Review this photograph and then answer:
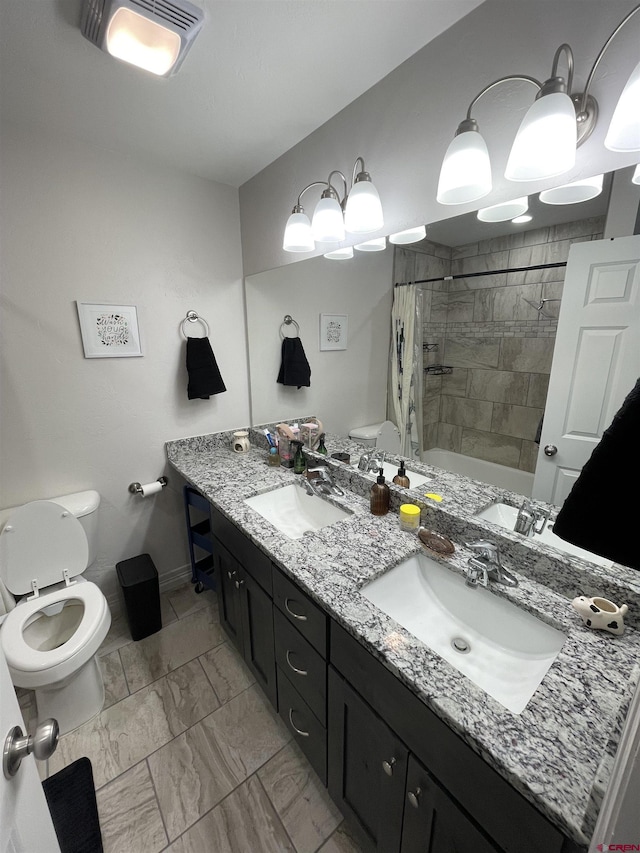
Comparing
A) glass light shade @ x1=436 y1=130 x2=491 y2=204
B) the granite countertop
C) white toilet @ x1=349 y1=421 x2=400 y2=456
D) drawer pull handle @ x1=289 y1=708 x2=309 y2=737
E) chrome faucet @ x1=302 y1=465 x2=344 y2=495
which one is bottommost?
drawer pull handle @ x1=289 y1=708 x2=309 y2=737

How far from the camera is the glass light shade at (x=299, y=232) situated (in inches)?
55.7

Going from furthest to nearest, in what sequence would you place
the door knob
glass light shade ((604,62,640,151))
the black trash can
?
the black trash can → glass light shade ((604,62,640,151)) → the door knob

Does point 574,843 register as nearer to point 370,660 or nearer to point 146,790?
point 370,660

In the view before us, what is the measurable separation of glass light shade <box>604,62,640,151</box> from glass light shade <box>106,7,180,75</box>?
1.12 m

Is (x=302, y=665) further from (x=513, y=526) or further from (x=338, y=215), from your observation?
(x=338, y=215)

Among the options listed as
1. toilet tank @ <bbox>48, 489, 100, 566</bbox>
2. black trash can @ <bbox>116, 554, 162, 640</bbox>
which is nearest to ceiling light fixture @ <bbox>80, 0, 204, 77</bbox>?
toilet tank @ <bbox>48, 489, 100, 566</bbox>

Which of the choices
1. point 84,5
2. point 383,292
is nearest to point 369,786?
point 383,292

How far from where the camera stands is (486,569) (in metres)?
0.96

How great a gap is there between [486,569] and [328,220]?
1.30 m

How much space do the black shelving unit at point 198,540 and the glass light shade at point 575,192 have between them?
6.15ft

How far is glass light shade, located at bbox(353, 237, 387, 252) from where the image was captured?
4.35 feet

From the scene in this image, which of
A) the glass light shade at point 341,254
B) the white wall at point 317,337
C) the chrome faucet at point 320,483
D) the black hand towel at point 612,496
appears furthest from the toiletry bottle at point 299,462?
the black hand towel at point 612,496

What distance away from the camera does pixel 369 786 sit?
908 millimetres

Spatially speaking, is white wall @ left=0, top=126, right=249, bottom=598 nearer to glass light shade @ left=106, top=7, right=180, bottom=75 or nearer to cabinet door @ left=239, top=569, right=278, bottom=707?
glass light shade @ left=106, top=7, right=180, bottom=75
